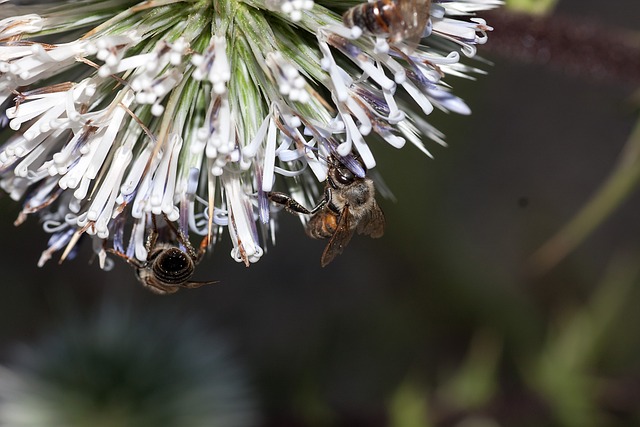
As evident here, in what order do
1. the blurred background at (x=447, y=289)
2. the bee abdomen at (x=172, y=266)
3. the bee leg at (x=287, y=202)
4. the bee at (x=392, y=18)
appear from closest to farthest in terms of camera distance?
the bee at (x=392, y=18) < the bee leg at (x=287, y=202) < the bee abdomen at (x=172, y=266) < the blurred background at (x=447, y=289)

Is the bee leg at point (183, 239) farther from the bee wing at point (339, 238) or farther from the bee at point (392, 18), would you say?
the bee at point (392, 18)

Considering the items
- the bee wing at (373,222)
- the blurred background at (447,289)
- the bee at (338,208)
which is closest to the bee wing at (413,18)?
the bee at (338,208)

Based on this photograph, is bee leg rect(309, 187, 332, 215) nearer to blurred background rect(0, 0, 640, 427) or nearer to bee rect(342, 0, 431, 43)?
bee rect(342, 0, 431, 43)

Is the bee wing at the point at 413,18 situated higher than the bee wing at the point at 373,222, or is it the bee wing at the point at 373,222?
the bee wing at the point at 413,18

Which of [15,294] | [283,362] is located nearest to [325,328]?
[283,362]

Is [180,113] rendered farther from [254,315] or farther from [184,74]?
[254,315]

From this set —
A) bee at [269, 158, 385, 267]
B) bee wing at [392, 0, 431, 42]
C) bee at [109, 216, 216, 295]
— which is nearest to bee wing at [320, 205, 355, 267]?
bee at [269, 158, 385, 267]
